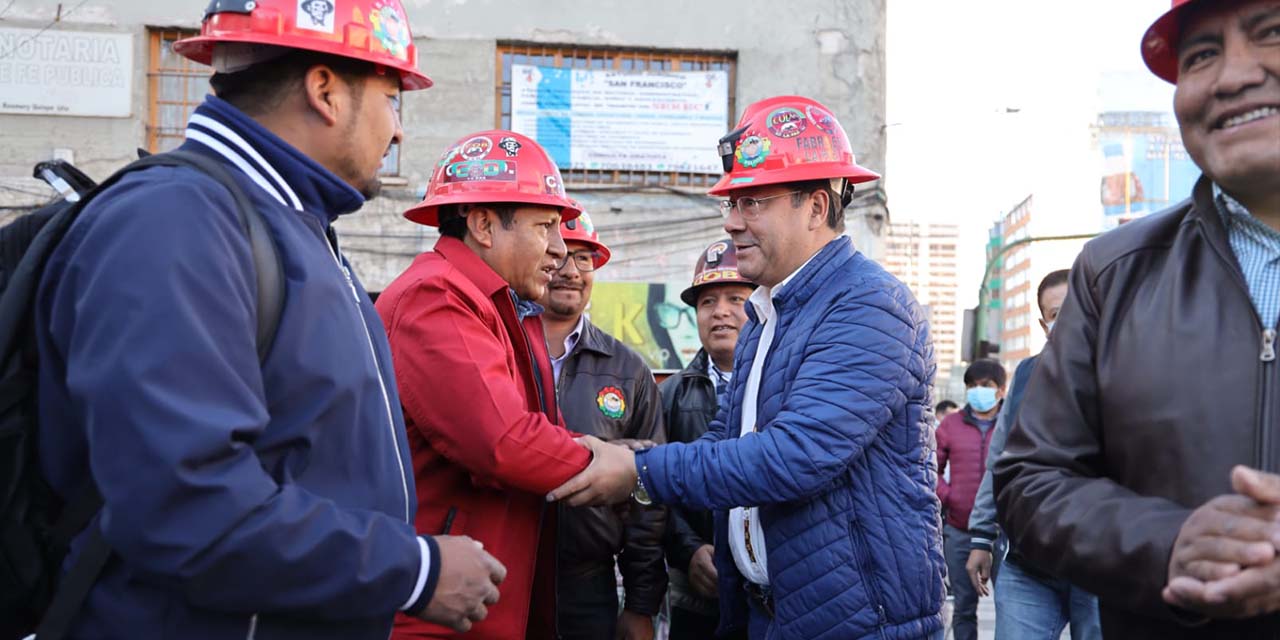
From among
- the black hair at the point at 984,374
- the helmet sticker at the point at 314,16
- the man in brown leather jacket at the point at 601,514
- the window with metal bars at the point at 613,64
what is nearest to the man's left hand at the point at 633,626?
the man in brown leather jacket at the point at 601,514

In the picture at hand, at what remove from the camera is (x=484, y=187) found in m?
3.93

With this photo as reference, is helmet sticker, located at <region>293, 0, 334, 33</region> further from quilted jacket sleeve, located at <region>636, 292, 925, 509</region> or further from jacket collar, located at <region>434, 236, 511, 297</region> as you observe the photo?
quilted jacket sleeve, located at <region>636, 292, 925, 509</region>

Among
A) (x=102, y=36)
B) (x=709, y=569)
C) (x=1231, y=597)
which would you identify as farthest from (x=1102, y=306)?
(x=102, y=36)

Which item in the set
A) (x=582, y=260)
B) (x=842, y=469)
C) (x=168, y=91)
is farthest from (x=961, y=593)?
(x=168, y=91)

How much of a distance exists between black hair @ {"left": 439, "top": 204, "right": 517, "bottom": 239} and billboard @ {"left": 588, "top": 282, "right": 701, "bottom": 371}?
10.4 m

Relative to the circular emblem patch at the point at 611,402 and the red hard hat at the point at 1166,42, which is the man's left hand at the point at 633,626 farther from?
the red hard hat at the point at 1166,42

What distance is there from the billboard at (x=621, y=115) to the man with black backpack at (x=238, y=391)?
11.9m

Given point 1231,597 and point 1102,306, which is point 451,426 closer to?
point 1102,306

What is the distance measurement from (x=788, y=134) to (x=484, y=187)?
1132 millimetres

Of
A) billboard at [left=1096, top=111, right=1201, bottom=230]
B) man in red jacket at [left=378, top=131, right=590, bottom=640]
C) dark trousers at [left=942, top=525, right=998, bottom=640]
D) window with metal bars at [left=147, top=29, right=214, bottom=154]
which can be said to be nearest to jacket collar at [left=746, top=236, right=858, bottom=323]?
man in red jacket at [left=378, top=131, right=590, bottom=640]

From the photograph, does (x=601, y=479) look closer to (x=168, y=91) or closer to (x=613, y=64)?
(x=613, y=64)

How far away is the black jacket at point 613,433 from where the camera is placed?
4.59m

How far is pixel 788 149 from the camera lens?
3908 millimetres

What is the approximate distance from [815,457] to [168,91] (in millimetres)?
13128
